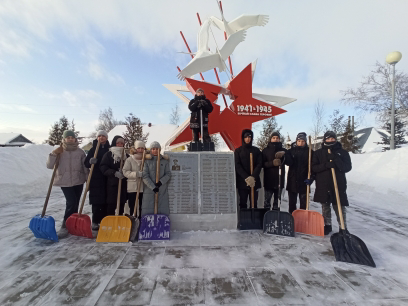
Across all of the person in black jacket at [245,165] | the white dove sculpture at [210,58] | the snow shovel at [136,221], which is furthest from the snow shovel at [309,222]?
the white dove sculpture at [210,58]

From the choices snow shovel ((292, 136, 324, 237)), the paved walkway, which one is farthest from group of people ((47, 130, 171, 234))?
snow shovel ((292, 136, 324, 237))

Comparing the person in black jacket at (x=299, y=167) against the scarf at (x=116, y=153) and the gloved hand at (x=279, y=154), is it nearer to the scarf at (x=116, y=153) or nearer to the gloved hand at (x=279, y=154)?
the gloved hand at (x=279, y=154)

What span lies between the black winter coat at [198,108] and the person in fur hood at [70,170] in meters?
2.62

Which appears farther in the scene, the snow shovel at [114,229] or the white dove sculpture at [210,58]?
the white dove sculpture at [210,58]

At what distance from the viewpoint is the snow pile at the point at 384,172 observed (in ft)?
25.8

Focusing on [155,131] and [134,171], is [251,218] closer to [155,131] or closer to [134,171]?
[134,171]

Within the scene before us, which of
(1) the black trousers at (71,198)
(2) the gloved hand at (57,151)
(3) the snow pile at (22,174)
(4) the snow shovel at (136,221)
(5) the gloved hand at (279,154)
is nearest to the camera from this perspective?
(4) the snow shovel at (136,221)

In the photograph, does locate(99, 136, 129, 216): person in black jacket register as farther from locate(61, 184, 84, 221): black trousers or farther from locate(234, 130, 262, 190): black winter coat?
locate(234, 130, 262, 190): black winter coat

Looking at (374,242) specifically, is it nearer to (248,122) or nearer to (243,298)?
(243,298)

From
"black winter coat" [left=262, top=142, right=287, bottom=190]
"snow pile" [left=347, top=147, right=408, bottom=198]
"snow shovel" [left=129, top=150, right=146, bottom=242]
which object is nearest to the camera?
"snow shovel" [left=129, top=150, right=146, bottom=242]

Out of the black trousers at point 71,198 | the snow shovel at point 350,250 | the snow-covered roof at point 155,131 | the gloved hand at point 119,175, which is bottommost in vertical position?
the snow shovel at point 350,250

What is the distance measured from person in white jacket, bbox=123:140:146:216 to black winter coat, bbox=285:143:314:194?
300cm

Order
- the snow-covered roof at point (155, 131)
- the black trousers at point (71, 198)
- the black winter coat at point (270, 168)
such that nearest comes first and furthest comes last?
the black trousers at point (71, 198) → the black winter coat at point (270, 168) → the snow-covered roof at point (155, 131)

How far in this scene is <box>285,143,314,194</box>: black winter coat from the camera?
475 centimetres
